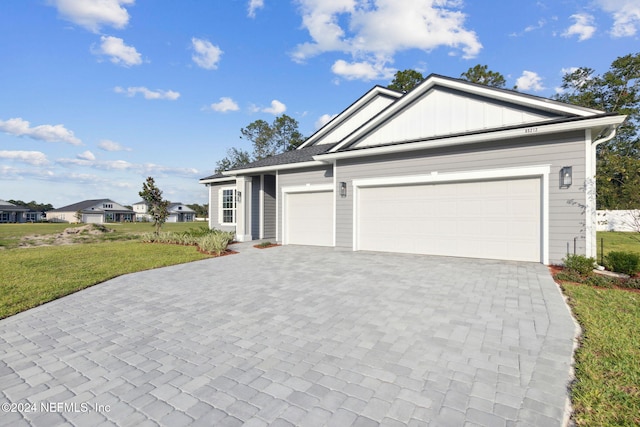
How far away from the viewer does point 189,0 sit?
31.1 ft

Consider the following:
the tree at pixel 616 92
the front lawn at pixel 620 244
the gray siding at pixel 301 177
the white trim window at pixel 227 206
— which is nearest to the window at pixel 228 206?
the white trim window at pixel 227 206

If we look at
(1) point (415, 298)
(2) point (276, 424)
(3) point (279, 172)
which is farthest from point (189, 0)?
(2) point (276, 424)

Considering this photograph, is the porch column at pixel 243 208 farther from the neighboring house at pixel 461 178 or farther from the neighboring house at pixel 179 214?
the neighboring house at pixel 179 214

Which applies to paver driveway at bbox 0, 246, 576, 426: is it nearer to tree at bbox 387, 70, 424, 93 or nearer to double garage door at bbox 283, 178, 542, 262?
double garage door at bbox 283, 178, 542, 262

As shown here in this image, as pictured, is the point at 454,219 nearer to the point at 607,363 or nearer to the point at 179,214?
the point at 607,363

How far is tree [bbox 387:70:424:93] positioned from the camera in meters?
23.3

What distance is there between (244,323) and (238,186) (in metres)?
11.2

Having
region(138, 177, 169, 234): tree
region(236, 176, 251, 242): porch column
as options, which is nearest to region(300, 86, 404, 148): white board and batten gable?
→ region(236, 176, 251, 242): porch column

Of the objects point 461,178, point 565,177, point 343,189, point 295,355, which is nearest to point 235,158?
point 343,189

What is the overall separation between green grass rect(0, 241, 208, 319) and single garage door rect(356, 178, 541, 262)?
6.30m

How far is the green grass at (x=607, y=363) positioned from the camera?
2135mm

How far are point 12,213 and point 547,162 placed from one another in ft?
279

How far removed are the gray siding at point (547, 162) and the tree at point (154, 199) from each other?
12.2 m

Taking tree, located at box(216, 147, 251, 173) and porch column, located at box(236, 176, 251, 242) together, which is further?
tree, located at box(216, 147, 251, 173)
